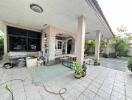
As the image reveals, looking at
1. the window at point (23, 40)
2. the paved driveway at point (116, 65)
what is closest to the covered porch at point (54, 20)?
the window at point (23, 40)

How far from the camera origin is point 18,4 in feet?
13.6

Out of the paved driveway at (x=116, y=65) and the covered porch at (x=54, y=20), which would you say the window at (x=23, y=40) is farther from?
the paved driveway at (x=116, y=65)

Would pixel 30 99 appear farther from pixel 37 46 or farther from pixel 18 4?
pixel 37 46

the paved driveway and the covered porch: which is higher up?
the covered porch

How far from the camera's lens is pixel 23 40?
7203mm

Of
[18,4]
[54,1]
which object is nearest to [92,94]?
[54,1]

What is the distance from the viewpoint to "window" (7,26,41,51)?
21.8 feet

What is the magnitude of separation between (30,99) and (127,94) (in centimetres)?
339

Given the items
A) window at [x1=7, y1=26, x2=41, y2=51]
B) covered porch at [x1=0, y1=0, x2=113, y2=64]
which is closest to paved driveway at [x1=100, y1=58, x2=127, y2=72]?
covered porch at [x1=0, y1=0, x2=113, y2=64]

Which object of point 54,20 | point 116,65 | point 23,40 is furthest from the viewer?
point 116,65

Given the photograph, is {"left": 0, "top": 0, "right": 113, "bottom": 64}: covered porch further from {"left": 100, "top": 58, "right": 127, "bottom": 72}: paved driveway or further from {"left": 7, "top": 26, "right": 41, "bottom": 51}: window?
{"left": 100, "top": 58, "right": 127, "bottom": 72}: paved driveway

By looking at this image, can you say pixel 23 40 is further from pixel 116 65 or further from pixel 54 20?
pixel 116 65

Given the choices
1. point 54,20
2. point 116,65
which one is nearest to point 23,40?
point 54,20

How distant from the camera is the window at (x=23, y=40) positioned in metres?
6.65
